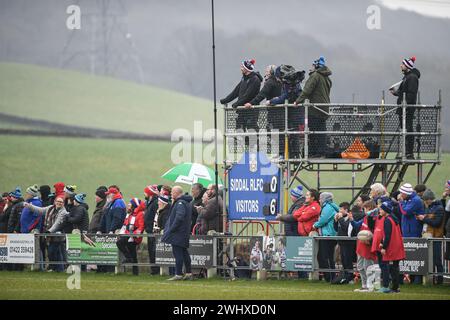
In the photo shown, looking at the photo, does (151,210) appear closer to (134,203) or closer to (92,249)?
(134,203)

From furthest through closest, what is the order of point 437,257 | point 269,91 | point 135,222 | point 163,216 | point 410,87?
1. point 135,222
2. point 163,216
3. point 269,91
4. point 410,87
5. point 437,257

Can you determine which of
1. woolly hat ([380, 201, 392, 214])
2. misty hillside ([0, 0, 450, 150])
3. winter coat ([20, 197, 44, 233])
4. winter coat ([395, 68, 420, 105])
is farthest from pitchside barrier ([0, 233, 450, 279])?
misty hillside ([0, 0, 450, 150])

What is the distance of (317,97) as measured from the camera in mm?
22578

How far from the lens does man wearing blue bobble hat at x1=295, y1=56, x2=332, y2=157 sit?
22438 millimetres

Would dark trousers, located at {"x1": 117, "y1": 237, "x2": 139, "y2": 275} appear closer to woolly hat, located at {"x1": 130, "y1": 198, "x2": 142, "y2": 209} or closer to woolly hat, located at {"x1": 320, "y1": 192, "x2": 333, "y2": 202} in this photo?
woolly hat, located at {"x1": 130, "y1": 198, "x2": 142, "y2": 209}

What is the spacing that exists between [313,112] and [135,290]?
5751 mm

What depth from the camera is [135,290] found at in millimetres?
19391

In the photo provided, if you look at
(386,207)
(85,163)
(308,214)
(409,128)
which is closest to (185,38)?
(85,163)

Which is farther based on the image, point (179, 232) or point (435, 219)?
point (179, 232)

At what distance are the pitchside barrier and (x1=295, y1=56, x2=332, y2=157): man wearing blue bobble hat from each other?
2.28 m

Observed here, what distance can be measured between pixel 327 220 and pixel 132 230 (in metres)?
5.11

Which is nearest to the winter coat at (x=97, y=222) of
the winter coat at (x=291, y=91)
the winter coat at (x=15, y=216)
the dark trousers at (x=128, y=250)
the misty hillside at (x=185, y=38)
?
the dark trousers at (x=128, y=250)
